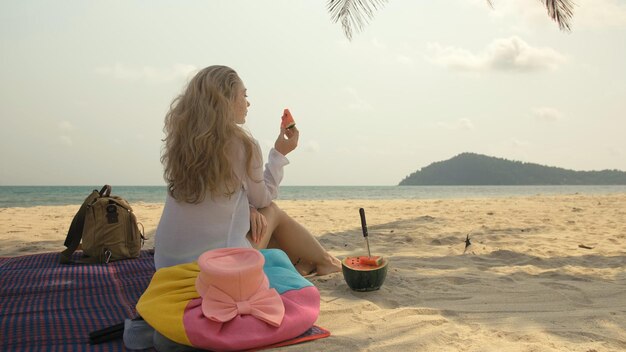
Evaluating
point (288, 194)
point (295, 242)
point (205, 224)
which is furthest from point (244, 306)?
point (288, 194)

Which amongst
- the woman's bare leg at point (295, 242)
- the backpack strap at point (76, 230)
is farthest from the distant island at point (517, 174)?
the backpack strap at point (76, 230)

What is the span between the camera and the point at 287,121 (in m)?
3.00

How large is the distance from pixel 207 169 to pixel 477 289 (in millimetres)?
1924

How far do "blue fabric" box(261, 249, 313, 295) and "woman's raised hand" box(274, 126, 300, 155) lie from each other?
2.34ft

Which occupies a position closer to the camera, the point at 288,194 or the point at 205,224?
the point at 205,224

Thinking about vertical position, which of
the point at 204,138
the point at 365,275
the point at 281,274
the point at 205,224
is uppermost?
the point at 204,138

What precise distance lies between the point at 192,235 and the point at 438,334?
1.29 metres

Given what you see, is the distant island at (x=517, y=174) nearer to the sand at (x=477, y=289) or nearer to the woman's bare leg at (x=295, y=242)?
the sand at (x=477, y=289)

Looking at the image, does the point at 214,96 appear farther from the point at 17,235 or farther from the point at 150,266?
the point at 17,235

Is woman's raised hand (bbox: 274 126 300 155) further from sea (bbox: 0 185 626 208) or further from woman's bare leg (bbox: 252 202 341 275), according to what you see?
sea (bbox: 0 185 626 208)

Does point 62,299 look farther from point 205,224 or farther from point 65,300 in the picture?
point 205,224

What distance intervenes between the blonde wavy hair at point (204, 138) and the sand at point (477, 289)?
0.90 metres

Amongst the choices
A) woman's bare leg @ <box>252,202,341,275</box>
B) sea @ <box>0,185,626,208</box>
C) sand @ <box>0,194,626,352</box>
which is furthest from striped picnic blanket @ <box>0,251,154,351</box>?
sea @ <box>0,185,626,208</box>

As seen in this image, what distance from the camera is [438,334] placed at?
2.30 metres
